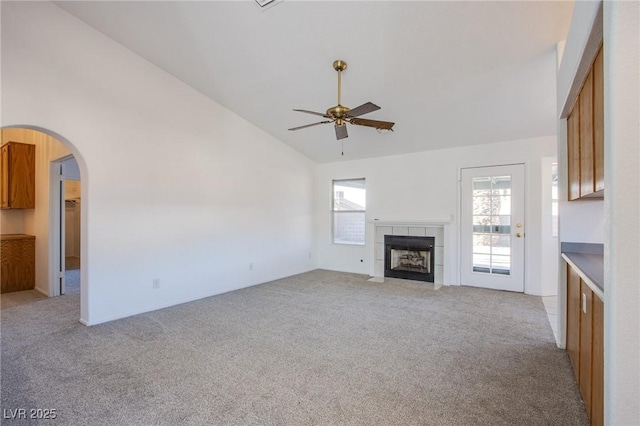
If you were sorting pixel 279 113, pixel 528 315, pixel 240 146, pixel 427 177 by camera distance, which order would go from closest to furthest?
pixel 528 315
pixel 279 113
pixel 240 146
pixel 427 177

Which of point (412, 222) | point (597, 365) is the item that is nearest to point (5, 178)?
point (412, 222)

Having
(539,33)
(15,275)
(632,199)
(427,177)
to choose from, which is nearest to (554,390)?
(632,199)

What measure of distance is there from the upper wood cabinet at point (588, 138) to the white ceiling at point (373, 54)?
935 mm

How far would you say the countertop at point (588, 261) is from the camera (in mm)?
1633

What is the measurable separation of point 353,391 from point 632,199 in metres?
1.89

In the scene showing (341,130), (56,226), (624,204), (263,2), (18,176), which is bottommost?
(56,226)

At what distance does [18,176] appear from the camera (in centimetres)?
486

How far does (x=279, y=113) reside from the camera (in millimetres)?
4836

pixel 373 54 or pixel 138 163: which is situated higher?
pixel 373 54

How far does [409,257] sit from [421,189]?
52.2 inches

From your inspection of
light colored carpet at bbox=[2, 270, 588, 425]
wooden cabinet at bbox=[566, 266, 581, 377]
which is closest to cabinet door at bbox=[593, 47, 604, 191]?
wooden cabinet at bbox=[566, 266, 581, 377]

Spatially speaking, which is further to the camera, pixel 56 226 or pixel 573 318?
pixel 56 226

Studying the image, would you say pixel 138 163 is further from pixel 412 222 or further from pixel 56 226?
pixel 412 222

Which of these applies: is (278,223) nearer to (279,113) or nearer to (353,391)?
(279,113)
